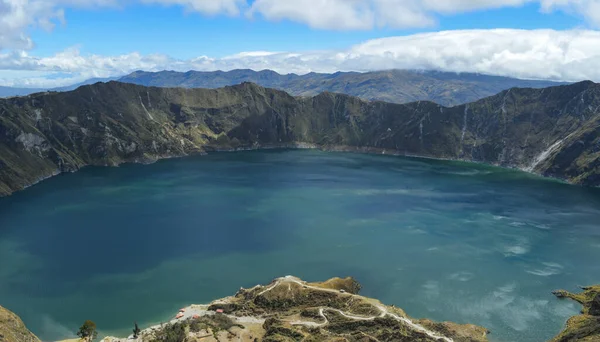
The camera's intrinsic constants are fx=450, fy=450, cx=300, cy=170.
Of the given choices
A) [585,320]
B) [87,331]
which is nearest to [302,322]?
[87,331]


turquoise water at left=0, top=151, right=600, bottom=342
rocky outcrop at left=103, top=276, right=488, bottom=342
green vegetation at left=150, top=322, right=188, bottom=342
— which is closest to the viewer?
green vegetation at left=150, top=322, right=188, bottom=342

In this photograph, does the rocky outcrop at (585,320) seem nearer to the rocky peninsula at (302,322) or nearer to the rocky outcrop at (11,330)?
the rocky peninsula at (302,322)

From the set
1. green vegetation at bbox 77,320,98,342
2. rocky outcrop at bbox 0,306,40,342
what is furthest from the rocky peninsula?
green vegetation at bbox 77,320,98,342

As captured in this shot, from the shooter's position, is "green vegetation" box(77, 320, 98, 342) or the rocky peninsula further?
"green vegetation" box(77, 320, 98, 342)

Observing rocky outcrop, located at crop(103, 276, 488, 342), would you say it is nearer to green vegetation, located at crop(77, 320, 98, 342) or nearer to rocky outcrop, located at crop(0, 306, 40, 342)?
green vegetation, located at crop(77, 320, 98, 342)

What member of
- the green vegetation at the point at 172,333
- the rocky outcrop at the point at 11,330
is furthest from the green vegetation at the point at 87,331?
the green vegetation at the point at 172,333

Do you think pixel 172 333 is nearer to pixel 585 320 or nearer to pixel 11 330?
pixel 11 330
